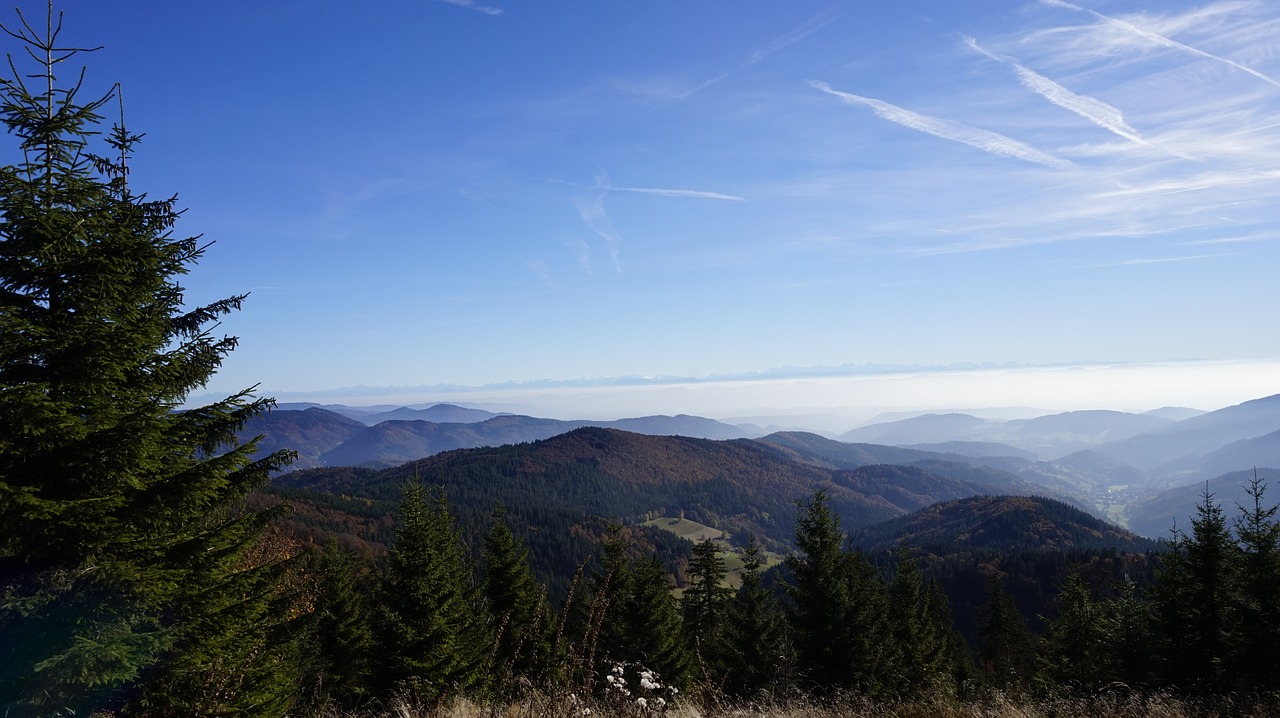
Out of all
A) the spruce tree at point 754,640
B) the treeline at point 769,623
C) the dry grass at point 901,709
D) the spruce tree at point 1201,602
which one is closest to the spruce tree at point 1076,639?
the treeline at point 769,623

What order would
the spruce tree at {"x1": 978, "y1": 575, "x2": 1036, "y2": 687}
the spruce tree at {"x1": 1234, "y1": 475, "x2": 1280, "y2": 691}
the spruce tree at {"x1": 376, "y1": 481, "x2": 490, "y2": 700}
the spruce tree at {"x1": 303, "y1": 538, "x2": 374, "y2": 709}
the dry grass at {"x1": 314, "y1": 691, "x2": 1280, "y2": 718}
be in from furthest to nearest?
the spruce tree at {"x1": 978, "y1": 575, "x2": 1036, "y2": 687}
the spruce tree at {"x1": 303, "y1": 538, "x2": 374, "y2": 709}
the spruce tree at {"x1": 376, "y1": 481, "x2": 490, "y2": 700}
the spruce tree at {"x1": 1234, "y1": 475, "x2": 1280, "y2": 691}
the dry grass at {"x1": 314, "y1": 691, "x2": 1280, "y2": 718}

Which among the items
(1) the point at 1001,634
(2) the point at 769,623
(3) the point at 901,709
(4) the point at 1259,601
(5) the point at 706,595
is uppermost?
(3) the point at 901,709

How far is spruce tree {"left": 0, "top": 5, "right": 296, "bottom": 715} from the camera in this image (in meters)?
6.23

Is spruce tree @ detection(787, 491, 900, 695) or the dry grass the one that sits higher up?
the dry grass

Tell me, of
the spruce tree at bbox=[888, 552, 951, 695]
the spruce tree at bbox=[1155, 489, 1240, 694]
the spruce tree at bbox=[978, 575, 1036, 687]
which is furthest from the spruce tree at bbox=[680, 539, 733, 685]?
the spruce tree at bbox=[978, 575, 1036, 687]

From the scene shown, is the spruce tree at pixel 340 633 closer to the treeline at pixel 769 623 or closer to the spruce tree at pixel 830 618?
the treeline at pixel 769 623

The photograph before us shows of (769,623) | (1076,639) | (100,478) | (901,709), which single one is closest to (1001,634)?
(1076,639)

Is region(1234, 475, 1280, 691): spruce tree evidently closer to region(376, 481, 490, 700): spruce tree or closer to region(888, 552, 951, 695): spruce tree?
region(888, 552, 951, 695): spruce tree

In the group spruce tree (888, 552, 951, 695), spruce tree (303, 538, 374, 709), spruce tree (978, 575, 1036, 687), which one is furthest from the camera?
spruce tree (978, 575, 1036, 687)

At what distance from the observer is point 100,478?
6.68m

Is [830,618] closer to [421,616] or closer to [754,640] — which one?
[754,640]

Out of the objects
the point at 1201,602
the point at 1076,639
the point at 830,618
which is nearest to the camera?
the point at 830,618

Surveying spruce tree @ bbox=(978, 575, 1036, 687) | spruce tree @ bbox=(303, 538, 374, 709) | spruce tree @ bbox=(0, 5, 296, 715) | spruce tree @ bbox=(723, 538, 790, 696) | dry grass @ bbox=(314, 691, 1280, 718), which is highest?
spruce tree @ bbox=(0, 5, 296, 715)

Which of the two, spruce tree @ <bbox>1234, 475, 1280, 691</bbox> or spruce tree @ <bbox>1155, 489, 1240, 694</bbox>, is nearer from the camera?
spruce tree @ <bbox>1234, 475, 1280, 691</bbox>
